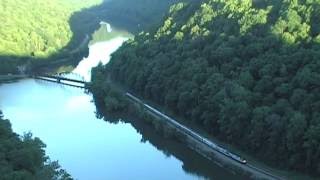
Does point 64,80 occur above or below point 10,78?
below

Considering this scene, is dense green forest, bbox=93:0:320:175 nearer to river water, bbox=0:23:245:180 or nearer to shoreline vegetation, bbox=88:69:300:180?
shoreline vegetation, bbox=88:69:300:180

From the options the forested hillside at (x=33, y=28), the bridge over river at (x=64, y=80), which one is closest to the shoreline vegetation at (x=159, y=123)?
the bridge over river at (x=64, y=80)

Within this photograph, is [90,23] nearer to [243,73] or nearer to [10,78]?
[10,78]

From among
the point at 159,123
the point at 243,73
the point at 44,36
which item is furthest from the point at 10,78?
the point at 243,73

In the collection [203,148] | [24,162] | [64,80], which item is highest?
[64,80]

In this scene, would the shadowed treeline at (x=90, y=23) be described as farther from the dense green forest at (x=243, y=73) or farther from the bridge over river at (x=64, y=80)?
the dense green forest at (x=243, y=73)
